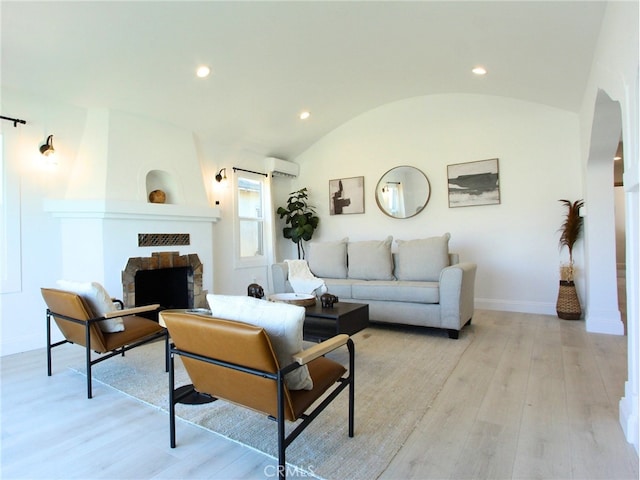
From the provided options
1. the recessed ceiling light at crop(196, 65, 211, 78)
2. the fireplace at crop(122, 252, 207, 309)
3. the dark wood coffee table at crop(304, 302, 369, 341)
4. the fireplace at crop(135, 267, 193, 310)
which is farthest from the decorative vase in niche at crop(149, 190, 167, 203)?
the dark wood coffee table at crop(304, 302, 369, 341)

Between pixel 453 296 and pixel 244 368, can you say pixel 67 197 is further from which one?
pixel 453 296

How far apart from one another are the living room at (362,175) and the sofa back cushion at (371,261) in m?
1.23

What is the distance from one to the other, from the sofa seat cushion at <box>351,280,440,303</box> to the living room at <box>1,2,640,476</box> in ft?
5.53

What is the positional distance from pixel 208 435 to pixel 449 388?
5.23 ft

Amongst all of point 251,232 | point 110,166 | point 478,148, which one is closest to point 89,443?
point 110,166

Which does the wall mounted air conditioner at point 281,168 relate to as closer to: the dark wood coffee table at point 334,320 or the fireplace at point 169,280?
the fireplace at point 169,280

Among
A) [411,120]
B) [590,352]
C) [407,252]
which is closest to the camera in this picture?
[590,352]

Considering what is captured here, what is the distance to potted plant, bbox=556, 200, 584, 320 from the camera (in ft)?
14.0

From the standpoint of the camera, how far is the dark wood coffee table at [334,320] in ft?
9.55

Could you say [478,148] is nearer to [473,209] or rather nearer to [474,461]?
[473,209]

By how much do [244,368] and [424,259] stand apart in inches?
122

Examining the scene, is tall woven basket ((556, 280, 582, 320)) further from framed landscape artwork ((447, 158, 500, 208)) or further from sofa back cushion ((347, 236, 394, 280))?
sofa back cushion ((347, 236, 394, 280))

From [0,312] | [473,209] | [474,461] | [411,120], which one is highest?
[411,120]

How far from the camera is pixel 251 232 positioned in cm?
600
